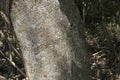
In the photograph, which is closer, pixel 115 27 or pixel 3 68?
pixel 115 27

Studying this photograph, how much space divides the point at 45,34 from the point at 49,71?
153 millimetres

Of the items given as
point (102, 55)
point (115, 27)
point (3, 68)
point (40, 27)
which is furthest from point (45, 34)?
point (3, 68)

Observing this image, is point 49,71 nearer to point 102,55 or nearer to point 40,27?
point 40,27

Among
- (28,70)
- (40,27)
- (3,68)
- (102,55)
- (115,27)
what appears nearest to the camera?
(40,27)

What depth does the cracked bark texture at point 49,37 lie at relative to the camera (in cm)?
125

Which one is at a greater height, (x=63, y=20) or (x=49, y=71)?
(x=63, y=20)

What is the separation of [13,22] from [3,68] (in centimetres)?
400

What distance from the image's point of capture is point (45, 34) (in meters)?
1.26

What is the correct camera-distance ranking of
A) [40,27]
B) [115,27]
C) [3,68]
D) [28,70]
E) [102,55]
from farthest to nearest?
[3,68] < [102,55] < [115,27] < [28,70] < [40,27]

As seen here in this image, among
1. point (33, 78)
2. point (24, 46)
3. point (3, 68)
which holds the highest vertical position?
point (24, 46)

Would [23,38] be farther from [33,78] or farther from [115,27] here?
[115,27]

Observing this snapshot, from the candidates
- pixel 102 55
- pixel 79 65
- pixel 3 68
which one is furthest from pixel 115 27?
pixel 79 65

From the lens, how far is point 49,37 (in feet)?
4.17

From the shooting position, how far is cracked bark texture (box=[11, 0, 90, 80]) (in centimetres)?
125
